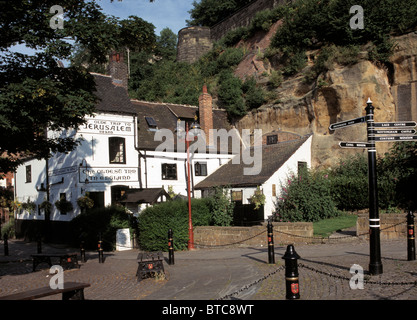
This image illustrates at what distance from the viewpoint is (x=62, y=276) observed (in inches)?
457

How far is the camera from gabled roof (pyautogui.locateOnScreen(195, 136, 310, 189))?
22.3 metres

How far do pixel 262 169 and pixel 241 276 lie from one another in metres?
14.3

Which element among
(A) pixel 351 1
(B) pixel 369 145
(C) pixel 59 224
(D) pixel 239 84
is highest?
(A) pixel 351 1

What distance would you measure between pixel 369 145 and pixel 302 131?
1869 centimetres

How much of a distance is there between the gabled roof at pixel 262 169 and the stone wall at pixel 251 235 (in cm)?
556

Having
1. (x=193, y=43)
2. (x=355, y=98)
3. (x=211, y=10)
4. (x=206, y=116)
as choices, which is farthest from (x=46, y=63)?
(x=211, y=10)

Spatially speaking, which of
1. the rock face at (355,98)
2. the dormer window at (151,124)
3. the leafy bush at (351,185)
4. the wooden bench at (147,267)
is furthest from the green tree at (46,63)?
the rock face at (355,98)

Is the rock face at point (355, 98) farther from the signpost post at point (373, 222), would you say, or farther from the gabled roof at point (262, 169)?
the signpost post at point (373, 222)

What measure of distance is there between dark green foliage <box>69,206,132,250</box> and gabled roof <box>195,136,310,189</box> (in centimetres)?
555

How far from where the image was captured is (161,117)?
28328mm

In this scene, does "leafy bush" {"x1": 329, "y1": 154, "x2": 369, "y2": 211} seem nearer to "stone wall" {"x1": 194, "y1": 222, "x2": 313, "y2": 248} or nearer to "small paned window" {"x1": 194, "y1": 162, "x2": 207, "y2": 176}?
"stone wall" {"x1": 194, "y1": 222, "x2": 313, "y2": 248}
